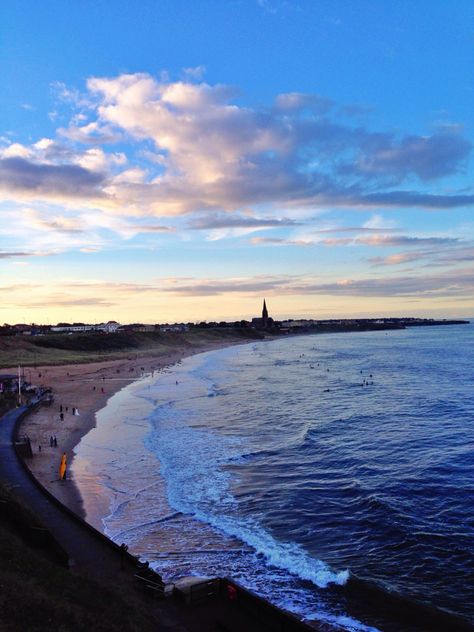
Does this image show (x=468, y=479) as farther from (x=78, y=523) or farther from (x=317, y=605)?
(x=78, y=523)

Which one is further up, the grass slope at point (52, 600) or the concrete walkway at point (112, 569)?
the grass slope at point (52, 600)

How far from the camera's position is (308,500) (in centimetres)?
2317

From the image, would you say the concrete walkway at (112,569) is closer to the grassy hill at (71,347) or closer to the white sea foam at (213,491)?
the white sea foam at (213,491)

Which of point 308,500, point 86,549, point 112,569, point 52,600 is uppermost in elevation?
point 52,600

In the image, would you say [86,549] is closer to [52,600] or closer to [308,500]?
[52,600]

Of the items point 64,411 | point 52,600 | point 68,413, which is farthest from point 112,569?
point 64,411

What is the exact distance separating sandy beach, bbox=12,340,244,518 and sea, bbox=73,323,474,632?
119 centimetres

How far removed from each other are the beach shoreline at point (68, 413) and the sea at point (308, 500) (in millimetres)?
1088

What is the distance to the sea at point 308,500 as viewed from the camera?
50.8 ft

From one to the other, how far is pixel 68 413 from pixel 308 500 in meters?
31.2

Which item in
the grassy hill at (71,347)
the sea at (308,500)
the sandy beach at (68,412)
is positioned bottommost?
the sea at (308,500)

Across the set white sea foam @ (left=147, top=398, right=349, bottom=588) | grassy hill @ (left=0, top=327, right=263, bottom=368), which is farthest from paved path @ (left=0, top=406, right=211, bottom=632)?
grassy hill @ (left=0, top=327, right=263, bottom=368)

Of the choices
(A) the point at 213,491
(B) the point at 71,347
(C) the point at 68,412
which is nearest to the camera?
(A) the point at 213,491

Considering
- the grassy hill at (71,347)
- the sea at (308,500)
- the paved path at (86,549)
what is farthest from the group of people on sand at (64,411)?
the grassy hill at (71,347)
